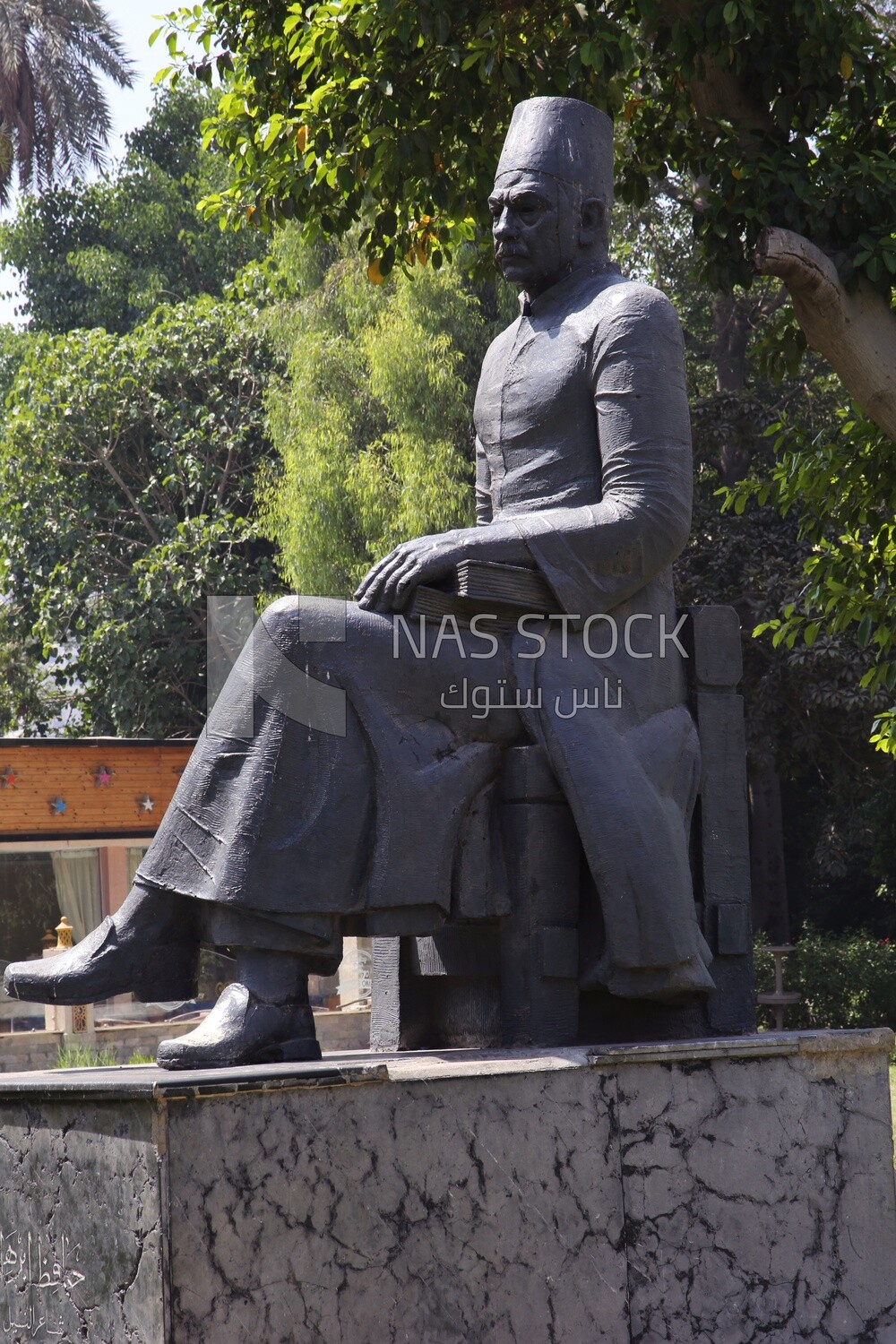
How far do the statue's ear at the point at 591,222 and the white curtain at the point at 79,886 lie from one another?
11844 mm

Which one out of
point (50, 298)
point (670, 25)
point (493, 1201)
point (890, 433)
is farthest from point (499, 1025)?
point (50, 298)

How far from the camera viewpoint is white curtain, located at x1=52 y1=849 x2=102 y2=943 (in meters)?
14.8

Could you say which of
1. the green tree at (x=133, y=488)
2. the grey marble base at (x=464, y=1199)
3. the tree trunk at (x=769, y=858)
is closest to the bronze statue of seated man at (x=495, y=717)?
the grey marble base at (x=464, y=1199)

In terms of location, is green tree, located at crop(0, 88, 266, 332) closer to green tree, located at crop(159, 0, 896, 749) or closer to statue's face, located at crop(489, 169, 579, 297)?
green tree, located at crop(159, 0, 896, 749)

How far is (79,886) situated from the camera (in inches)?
585

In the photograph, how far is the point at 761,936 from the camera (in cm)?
1441

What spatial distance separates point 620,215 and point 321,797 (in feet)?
41.2

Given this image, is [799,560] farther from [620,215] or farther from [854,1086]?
[854,1086]

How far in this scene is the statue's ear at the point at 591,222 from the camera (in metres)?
3.74

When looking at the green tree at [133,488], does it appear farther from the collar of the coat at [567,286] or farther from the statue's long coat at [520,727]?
the statue's long coat at [520,727]

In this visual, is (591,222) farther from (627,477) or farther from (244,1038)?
(244,1038)

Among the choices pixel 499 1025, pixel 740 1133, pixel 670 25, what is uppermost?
pixel 670 25

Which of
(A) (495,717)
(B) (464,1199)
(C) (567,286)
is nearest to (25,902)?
(C) (567,286)
